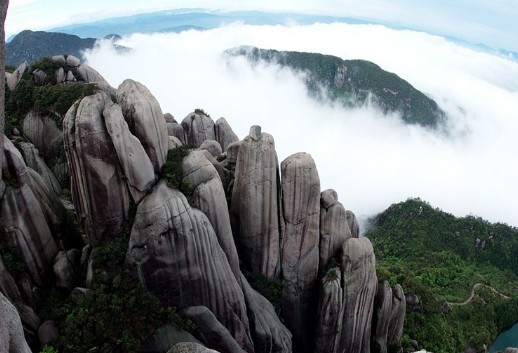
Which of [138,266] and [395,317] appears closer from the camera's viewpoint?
[138,266]

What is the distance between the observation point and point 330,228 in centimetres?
2503

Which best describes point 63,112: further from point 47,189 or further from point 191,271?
point 191,271

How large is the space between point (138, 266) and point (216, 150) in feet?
40.6

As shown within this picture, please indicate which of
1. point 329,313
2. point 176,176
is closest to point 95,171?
point 176,176

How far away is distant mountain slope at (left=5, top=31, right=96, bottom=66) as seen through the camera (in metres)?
146

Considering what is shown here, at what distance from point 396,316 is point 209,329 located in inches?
589

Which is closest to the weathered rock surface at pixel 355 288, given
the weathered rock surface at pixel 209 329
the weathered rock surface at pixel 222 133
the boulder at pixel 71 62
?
the weathered rock surface at pixel 209 329

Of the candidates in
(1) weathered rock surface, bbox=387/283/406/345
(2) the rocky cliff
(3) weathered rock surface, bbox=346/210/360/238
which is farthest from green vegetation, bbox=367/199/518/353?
(2) the rocky cliff

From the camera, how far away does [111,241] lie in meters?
19.9

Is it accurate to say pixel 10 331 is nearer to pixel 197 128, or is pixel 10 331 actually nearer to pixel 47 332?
pixel 47 332

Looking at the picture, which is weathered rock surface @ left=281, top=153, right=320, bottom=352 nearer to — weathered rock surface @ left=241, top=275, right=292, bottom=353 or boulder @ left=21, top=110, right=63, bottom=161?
weathered rock surface @ left=241, top=275, right=292, bottom=353

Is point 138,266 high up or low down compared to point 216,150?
down

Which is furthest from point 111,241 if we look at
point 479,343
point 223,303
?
point 479,343

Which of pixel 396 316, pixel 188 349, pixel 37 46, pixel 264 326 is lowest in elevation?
pixel 396 316
